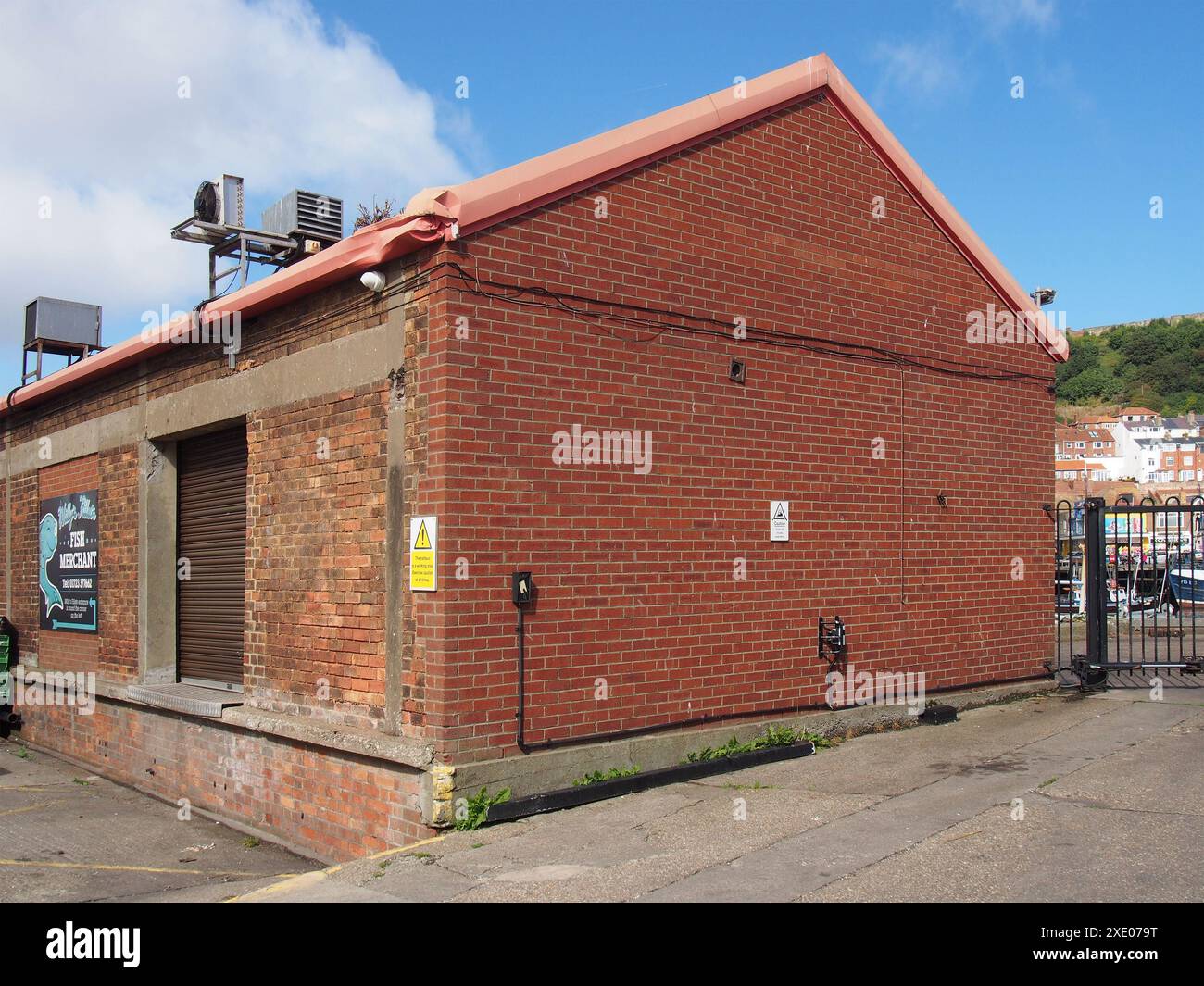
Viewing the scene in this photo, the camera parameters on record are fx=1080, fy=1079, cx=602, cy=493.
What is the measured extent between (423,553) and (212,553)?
15.0 feet

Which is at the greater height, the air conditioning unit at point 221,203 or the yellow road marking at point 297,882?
the air conditioning unit at point 221,203

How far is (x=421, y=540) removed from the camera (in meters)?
7.33

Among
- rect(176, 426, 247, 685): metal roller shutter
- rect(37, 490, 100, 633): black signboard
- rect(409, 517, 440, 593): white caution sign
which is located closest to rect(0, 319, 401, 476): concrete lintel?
rect(176, 426, 247, 685): metal roller shutter

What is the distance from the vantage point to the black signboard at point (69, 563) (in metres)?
12.7

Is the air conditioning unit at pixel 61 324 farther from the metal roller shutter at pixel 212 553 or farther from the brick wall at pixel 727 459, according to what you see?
the brick wall at pixel 727 459

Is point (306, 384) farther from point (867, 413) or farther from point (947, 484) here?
point (947, 484)

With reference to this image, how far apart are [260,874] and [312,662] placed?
1628mm

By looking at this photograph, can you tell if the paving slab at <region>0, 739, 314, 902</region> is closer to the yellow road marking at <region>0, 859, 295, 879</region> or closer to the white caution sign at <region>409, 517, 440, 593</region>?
the yellow road marking at <region>0, 859, 295, 879</region>

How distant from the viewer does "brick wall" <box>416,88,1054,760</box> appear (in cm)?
738

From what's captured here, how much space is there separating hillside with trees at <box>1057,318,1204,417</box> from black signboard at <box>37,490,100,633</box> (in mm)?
151417

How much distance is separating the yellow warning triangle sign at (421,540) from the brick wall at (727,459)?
20cm

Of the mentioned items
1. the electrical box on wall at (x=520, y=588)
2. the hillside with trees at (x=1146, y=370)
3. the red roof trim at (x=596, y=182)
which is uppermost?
the hillside with trees at (x=1146, y=370)

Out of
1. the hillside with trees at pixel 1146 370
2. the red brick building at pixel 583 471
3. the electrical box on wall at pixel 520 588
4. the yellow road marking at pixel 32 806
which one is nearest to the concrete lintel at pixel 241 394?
the red brick building at pixel 583 471

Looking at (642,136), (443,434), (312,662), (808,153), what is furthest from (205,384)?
(808,153)
